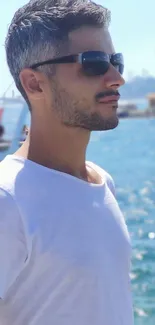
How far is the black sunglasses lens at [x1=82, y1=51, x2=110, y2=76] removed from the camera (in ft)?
5.19

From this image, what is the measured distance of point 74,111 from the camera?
1.59 metres

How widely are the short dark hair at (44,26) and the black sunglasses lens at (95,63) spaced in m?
0.07

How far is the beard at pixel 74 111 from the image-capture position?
1.59m

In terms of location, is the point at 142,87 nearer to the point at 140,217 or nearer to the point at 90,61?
the point at 140,217

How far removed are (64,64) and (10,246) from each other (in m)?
0.47

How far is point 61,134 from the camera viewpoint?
1.63 m

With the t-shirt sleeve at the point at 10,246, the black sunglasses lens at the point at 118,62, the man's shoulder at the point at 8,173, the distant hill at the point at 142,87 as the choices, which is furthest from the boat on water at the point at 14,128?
the distant hill at the point at 142,87

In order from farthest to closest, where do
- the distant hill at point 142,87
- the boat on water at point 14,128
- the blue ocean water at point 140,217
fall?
the distant hill at point 142,87
the boat on water at point 14,128
the blue ocean water at point 140,217

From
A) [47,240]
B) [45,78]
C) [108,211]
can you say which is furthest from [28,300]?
[45,78]

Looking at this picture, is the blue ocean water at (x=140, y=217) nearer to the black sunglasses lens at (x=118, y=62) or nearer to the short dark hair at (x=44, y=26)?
the black sunglasses lens at (x=118, y=62)

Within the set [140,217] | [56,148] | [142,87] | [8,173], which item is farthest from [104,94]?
[142,87]

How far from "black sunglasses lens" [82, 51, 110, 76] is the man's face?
1 centimetres

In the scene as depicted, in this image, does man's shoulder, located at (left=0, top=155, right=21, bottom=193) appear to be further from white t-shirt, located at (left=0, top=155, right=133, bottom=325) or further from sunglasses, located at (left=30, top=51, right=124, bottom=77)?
sunglasses, located at (left=30, top=51, right=124, bottom=77)

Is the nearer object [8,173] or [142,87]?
[8,173]
